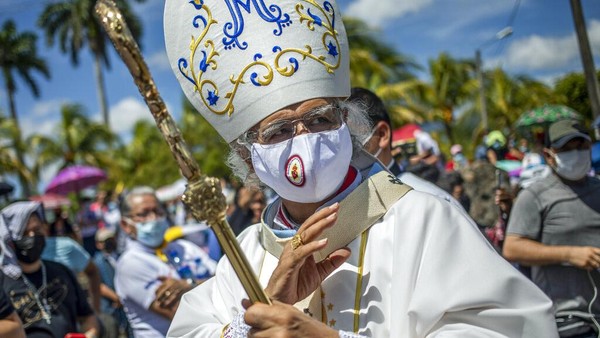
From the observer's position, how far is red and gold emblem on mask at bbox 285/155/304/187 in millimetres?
1896

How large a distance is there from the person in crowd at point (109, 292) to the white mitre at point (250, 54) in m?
3.79

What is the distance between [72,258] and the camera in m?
5.91

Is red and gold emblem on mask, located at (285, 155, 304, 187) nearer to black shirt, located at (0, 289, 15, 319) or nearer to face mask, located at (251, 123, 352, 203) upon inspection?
face mask, located at (251, 123, 352, 203)

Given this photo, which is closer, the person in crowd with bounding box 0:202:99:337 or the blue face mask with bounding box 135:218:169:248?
the person in crowd with bounding box 0:202:99:337

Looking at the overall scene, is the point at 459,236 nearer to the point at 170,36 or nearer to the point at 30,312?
the point at 170,36

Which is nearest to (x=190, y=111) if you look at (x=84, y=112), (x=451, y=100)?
(x=84, y=112)

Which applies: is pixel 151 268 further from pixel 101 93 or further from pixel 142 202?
pixel 101 93

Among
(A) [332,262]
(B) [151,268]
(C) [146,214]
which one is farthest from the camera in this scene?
(C) [146,214]

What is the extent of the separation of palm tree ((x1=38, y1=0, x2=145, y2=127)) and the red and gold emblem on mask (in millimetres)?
36652

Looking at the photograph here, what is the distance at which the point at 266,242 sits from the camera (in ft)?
7.17

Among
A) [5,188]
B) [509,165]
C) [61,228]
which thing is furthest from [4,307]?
[61,228]

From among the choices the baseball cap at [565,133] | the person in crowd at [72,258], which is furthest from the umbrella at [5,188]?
the baseball cap at [565,133]

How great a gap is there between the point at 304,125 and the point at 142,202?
3188mm

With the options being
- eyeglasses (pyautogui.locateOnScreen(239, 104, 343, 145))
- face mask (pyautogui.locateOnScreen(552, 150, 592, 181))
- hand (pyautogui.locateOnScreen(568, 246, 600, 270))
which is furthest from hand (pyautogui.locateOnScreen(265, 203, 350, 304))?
face mask (pyautogui.locateOnScreen(552, 150, 592, 181))
